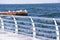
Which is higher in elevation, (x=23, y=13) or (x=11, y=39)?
(x=23, y=13)

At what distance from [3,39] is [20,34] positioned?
1.62m

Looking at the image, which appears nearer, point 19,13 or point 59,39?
point 59,39

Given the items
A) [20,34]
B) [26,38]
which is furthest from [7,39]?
[20,34]

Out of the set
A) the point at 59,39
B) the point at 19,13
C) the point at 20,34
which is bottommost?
the point at 59,39

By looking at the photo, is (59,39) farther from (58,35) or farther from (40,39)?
(40,39)

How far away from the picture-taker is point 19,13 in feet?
205

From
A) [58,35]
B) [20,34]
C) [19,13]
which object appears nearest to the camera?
[58,35]

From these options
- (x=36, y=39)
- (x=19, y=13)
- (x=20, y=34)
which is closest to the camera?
(x=36, y=39)

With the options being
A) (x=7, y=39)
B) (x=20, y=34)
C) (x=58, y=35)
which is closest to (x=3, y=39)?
(x=7, y=39)

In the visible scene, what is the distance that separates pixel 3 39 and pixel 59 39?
2549 millimetres

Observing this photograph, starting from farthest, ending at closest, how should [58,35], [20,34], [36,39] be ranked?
1. [20,34]
2. [36,39]
3. [58,35]

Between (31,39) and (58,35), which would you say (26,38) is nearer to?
(31,39)

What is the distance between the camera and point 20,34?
37.4ft

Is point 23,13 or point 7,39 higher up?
point 23,13
